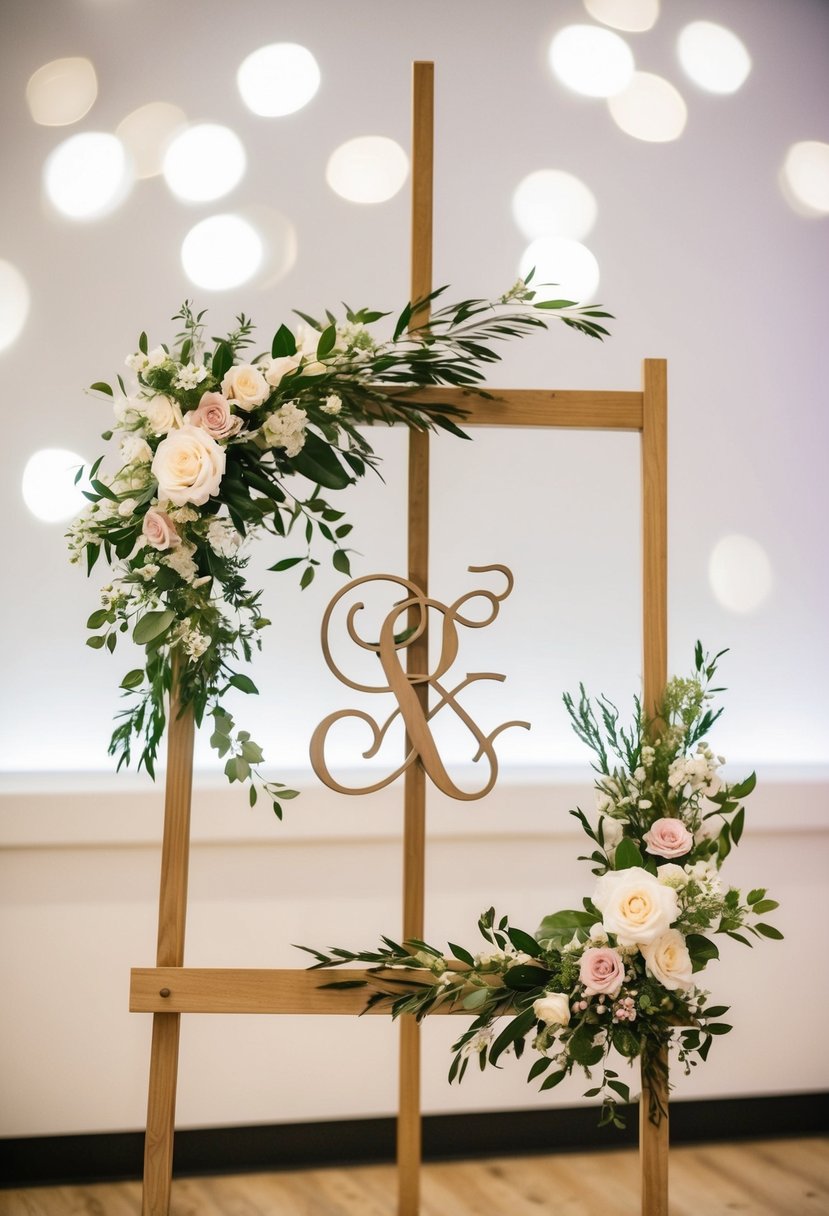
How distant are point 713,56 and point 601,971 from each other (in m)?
2.34

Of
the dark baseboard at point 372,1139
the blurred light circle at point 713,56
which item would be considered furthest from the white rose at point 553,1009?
the blurred light circle at point 713,56

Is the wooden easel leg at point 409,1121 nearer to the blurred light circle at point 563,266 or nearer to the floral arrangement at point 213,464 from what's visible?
the floral arrangement at point 213,464

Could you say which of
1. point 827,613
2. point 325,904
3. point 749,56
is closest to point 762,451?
point 827,613

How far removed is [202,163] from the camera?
2361mm

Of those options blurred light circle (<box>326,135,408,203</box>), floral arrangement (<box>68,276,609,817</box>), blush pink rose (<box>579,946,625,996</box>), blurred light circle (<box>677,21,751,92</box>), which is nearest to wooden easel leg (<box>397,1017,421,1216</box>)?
blush pink rose (<box>579,946,625,996</box>)

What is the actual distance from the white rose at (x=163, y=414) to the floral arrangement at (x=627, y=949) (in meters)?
0.75

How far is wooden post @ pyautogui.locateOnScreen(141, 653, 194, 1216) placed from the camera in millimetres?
1439

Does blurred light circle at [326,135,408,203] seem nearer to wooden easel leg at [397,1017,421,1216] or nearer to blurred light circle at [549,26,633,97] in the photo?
blurred light circle at [549,26,633,97]

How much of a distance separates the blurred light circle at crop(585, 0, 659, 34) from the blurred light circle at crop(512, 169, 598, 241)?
425 millimetres

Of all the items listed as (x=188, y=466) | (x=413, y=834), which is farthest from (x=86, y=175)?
(x=413, y=834)

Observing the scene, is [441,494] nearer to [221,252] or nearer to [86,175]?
[221,252]

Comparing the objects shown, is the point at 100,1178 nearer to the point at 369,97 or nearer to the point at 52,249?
the point at 52,249

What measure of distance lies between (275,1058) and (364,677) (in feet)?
2.86

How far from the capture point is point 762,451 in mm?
2525
